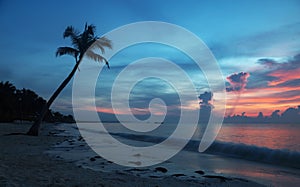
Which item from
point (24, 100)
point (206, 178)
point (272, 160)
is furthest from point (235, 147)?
point (24, 100)

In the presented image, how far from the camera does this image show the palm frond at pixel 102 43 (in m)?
18.4

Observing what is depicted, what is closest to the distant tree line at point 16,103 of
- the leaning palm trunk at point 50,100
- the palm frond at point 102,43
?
the leaning palm trunk at point 50,100

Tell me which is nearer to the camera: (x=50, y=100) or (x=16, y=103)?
(x=50, y=100)

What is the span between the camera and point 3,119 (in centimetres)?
4453

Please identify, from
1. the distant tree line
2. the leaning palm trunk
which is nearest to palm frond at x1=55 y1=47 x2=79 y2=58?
the leaning palm trunk

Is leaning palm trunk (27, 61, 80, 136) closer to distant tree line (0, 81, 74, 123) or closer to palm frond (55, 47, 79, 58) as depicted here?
palm frond (55, 47, 79, 58)

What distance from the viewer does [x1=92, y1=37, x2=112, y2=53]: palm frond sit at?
1838cm

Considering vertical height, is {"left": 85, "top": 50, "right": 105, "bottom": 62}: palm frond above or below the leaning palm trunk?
above

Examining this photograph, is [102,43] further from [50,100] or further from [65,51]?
[50,100]

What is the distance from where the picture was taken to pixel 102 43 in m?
18.8

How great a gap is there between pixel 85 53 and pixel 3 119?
3421cm

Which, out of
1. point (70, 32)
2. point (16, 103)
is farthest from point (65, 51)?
point (16, 103)

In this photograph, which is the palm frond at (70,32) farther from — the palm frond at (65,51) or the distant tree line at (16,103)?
the distant tree line at (16,103)

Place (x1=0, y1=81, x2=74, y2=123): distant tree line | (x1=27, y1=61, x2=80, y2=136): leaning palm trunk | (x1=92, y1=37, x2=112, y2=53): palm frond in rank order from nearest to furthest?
(x1=27, y1=61, x2=80, y2=136): leaning palm trunk
(x1=92, y1=37, x2=112, y2=53): palm frond
(x1=0, y1=81, x2=74, y2=123): distant tree line
